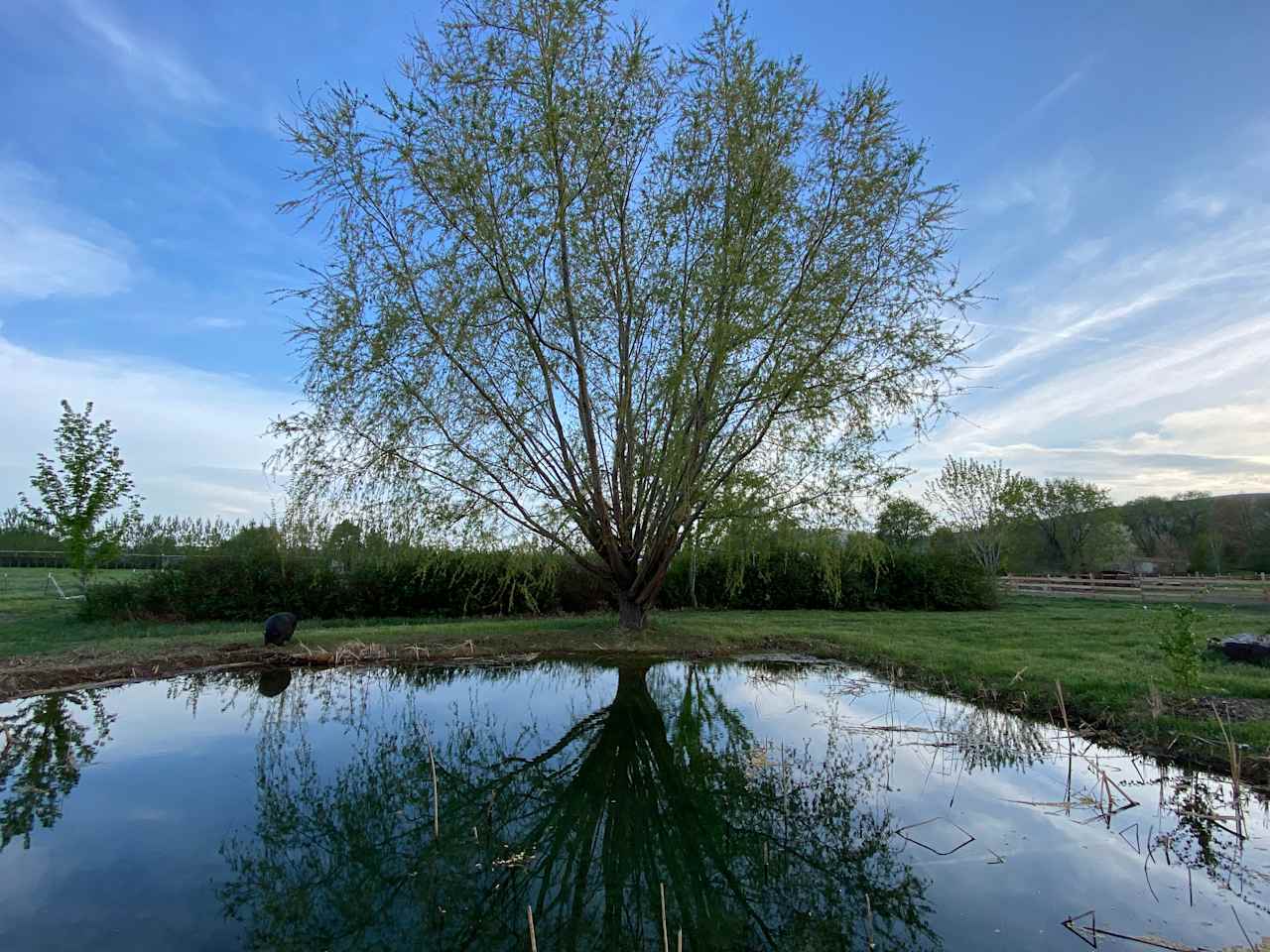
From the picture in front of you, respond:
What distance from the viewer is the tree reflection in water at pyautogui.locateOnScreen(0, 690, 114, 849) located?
4656mm

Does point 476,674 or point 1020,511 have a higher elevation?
point 1020,511

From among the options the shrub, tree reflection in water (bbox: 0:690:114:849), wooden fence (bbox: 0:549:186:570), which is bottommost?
tree reflection in water (bbox: 0:690:114:849)

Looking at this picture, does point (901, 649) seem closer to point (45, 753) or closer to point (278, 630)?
point (278, 630)

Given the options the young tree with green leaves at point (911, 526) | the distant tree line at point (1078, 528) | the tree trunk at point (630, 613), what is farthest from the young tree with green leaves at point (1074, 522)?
the tree trunk at point (630, 613)

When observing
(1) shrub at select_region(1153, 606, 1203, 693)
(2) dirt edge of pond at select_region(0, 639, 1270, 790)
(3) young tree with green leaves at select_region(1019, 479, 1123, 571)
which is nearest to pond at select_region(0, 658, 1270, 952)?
(2) dirt edge of pond at select_region(0, 639, 1270, 790)

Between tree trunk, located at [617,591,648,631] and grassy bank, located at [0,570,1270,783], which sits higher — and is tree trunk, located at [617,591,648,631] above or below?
above

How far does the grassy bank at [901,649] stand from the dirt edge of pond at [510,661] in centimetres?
2

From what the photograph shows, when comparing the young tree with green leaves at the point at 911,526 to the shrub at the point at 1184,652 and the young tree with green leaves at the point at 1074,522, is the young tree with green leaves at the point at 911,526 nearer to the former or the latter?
the young tree with green leaves at the point at 1074,522

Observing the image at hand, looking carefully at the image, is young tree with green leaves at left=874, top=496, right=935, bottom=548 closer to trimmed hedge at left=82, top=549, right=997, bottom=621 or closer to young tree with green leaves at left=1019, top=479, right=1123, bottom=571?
trimmed hedge at left=82, top=549, right=997, bottom=621

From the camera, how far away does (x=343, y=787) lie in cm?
526

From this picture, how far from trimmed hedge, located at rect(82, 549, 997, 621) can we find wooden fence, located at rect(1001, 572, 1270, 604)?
4.85 meters

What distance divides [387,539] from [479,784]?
21.8ft

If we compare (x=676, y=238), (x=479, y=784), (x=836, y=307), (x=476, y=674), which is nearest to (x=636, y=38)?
(x=676, y=238)

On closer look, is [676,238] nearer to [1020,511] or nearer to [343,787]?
[343,787]
